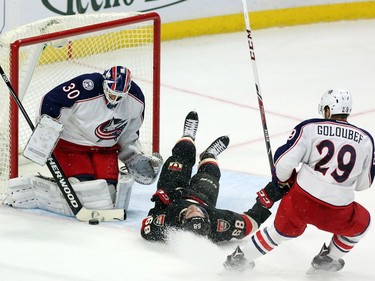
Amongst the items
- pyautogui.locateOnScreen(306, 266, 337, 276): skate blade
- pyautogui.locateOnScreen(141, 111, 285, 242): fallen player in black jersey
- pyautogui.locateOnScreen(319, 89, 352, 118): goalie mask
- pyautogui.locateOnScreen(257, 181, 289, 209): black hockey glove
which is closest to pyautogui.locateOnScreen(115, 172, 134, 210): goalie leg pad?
pyautogui.locateOnScreen(141, 111, 285, 242): fallen player in black jersey

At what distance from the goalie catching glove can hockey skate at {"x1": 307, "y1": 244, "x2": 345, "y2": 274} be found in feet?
3.77

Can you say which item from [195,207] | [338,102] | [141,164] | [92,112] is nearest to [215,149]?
[141,164]

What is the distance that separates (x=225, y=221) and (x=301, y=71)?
3.51 metres

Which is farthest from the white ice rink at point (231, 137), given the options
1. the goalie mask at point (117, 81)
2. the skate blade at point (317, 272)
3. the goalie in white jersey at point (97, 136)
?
the goalie mask at point (117, 81)

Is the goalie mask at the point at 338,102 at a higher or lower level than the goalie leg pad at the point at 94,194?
higher

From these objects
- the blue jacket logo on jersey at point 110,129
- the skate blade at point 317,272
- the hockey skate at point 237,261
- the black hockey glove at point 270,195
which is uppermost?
the blue jacket logo on jersey at point 110,129

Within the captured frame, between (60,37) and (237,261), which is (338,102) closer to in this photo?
(237,261)

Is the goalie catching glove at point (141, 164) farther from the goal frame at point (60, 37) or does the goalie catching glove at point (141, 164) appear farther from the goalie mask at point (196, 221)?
the goalie mask at point (196, 221)

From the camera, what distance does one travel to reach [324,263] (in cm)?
452

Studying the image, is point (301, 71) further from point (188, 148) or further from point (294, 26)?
point (188, 148)

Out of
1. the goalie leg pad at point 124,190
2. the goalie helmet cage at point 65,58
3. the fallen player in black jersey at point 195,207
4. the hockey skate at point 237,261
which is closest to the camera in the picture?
the hockey skate at point 237,261

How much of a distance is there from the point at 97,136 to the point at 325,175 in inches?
52.6

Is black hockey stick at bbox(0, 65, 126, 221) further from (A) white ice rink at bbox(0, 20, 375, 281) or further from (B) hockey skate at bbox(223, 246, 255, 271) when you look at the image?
(B) hockey skate at bbox(223, 246, 255, 271)

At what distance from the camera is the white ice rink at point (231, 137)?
4.55 m
